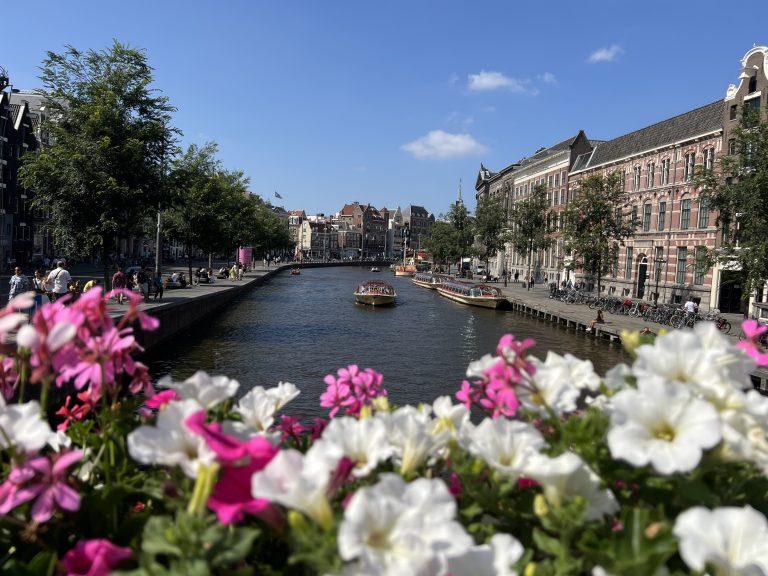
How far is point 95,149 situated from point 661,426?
972 inches

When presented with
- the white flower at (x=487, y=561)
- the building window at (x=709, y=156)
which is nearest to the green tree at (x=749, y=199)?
the building window at (x=709, y=156)

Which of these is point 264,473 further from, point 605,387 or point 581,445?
point 605,387

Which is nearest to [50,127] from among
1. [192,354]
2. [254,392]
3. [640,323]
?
[192,354]

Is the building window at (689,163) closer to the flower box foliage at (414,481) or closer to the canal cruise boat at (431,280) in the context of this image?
the canal cruise boat at (431,280)

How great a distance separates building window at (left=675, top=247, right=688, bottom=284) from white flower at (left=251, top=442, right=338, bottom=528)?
4300 cm

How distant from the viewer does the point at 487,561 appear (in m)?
1.55

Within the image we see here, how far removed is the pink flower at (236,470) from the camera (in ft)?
5.08

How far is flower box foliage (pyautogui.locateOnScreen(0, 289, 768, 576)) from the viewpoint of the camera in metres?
1.43

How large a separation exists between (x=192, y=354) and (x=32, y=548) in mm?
20651

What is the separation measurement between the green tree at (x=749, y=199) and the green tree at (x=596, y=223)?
13.6 metres

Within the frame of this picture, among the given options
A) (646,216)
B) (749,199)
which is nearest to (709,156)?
(646,216)

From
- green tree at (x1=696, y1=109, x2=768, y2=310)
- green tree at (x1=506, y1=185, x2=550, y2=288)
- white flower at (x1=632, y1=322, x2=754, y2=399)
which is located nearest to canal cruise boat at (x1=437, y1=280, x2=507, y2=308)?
green tree at (x1=506, y1=185, x2=550, y2=288)

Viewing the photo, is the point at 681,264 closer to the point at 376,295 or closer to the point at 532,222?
the point at 532,222

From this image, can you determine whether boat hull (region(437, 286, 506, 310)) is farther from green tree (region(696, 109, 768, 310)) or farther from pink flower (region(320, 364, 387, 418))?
pink flower (region(320, 364, 387, 418))
